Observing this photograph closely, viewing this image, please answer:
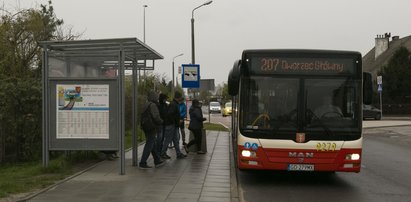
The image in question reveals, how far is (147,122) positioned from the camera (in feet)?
36.4

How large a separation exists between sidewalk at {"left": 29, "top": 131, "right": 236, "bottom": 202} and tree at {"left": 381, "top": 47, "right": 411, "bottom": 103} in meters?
42.1

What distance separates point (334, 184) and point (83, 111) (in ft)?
17.5

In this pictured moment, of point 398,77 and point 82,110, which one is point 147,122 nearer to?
point 82,110

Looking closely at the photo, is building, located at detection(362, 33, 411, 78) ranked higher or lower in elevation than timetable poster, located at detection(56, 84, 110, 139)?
higher

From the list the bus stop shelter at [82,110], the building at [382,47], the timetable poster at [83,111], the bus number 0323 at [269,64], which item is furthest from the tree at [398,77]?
the timetable poster at [83,111]

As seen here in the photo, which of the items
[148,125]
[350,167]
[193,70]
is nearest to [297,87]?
[350,167]

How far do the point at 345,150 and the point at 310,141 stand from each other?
68 cm

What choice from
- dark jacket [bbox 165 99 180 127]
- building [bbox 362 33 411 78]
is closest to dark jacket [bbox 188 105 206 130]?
dark jacket [bbox 165 99 180 127]

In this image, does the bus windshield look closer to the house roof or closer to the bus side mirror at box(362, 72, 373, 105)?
the bus side mirror at box(362, 72, 373, 105)

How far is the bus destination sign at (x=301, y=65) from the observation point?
10.2 metres

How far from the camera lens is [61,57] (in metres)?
11.2

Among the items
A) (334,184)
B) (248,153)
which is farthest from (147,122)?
(334,184)

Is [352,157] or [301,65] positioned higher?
[301,65]

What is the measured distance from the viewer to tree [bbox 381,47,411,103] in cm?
5038
